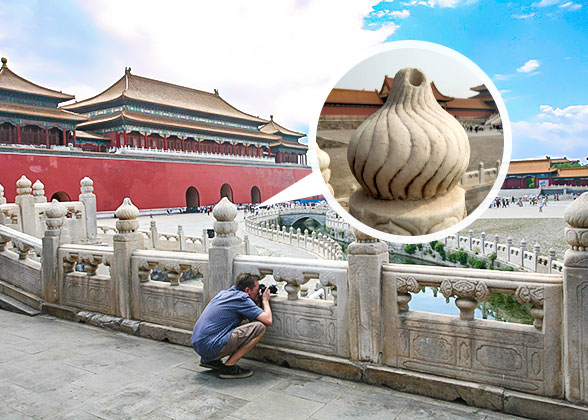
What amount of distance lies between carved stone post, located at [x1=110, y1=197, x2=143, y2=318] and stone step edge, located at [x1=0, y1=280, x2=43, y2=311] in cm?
160

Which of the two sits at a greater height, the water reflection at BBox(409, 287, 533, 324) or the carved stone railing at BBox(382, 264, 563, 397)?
the carved stone railing at BBox(382, 264, 563, 397)

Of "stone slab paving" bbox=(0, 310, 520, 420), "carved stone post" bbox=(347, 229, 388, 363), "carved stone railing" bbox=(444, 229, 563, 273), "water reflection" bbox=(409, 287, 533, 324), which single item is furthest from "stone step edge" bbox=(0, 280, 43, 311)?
"carved stone railing" bbox=(444, 229, 563, 273)

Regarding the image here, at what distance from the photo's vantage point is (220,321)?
3391 millimetres

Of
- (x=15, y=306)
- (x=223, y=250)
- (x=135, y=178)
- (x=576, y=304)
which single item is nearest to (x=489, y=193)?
(x=576, y=304)

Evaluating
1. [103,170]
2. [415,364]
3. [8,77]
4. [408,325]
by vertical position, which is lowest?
[415,364]

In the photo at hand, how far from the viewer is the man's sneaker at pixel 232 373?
3.42m

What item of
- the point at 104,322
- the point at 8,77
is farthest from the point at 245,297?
the point at 8,77

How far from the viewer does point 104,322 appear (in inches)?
190

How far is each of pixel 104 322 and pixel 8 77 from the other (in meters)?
22.3

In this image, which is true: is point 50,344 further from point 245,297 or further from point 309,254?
point 309,254

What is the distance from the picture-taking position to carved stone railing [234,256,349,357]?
11.1ft

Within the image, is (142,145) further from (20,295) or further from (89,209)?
(20,295)

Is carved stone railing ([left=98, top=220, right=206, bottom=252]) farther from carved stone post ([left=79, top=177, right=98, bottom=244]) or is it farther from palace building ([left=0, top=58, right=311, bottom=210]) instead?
palace building ([left=0, top=58, right=311, bottom=210])

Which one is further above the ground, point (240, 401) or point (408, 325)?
point (408, 325)
